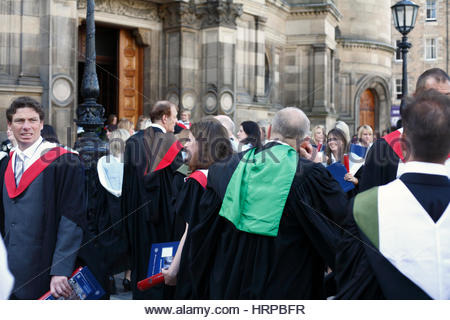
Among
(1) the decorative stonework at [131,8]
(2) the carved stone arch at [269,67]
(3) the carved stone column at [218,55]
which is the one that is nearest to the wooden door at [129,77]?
(1) the decorative stonework at [131,8]

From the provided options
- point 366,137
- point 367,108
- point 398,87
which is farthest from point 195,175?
point 398,87

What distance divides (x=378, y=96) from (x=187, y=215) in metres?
28.3

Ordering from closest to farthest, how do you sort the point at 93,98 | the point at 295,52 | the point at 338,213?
the point at 338,213 → the point at 93,98 → the point at 295,52

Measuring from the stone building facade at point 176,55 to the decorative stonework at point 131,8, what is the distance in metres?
0.03

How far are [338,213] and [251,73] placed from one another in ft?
46.2

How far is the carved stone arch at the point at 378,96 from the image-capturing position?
28.7m

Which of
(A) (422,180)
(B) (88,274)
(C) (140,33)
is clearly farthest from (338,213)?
(C) (140,33)

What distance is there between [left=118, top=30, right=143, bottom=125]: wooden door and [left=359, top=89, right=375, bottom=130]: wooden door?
18.0m

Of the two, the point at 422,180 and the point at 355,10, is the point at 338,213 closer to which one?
the point at 422,180

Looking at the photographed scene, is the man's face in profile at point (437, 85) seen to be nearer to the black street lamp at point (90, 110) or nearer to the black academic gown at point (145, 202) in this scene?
the black academic gown at point (145, 202)

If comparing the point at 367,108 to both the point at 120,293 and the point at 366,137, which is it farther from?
the point at 120,293

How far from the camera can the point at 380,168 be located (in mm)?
3896

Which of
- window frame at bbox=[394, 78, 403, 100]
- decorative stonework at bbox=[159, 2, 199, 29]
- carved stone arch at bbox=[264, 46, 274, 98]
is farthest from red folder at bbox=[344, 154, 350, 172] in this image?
window frame at bbox=[394, 78, 403, 100]
